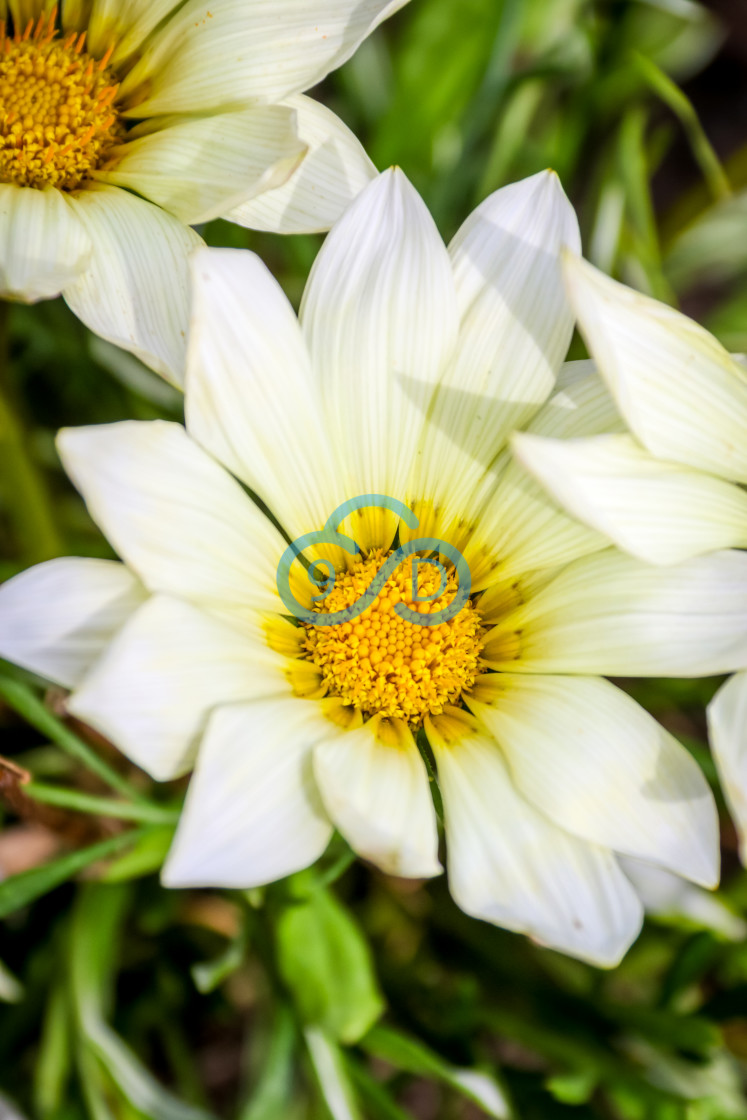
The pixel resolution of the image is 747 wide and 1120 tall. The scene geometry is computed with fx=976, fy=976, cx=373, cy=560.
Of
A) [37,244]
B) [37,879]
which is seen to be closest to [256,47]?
[37,244]

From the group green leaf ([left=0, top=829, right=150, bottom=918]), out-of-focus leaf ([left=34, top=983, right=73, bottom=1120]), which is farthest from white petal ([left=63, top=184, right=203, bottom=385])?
out-of-focus leaf ([left=34, top=983, right=73, bottom=1120])

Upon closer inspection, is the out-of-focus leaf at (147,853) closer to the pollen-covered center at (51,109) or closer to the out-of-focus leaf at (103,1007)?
the out-of-focus leaf at (103,1007)

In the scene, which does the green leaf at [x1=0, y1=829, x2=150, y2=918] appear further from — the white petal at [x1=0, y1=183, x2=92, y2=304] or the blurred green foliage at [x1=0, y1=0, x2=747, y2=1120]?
the white petal at [x1=0, y1=183, x2=92, y2=304]

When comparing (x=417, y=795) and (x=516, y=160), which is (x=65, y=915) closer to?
(x=417, y=795)

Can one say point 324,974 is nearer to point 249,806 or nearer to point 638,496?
point 249,806

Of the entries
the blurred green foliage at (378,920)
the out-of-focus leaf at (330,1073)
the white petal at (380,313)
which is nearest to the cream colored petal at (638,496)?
the white petal at (380,313)

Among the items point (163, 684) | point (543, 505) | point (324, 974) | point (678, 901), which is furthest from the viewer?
point (678, 901)

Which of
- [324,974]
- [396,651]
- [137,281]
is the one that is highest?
[137,281]
